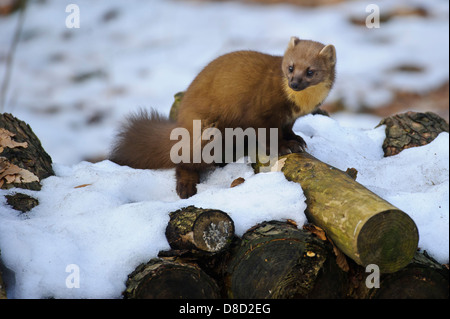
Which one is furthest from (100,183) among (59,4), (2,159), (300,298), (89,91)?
(59,4)

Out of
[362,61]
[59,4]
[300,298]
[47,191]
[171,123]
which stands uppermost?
[59,4]

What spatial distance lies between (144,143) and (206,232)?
4.50 ft

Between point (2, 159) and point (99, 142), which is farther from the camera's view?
point (99, 142)

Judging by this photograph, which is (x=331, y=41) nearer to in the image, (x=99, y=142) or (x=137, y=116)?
(x=99, y=142)

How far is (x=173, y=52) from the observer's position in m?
7.02

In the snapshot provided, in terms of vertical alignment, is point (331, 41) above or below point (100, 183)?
above

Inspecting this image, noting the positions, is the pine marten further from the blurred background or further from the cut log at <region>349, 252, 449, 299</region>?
the blurred background

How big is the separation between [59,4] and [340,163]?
5.81m

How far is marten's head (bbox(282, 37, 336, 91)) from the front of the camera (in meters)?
2.81

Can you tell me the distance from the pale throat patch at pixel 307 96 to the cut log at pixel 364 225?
720 mm

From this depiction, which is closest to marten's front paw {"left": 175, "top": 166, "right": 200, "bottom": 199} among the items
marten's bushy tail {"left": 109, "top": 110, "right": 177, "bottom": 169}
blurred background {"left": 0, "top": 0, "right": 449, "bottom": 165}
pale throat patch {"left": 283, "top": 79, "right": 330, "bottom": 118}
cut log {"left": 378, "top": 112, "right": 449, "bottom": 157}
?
marten's bushy tail {"left": 109, "top": 110, "right": 177, "bottom": 169}

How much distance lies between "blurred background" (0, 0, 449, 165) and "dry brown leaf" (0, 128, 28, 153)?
2.36m

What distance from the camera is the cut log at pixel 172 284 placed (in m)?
2.00

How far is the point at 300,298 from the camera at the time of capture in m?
2.10
